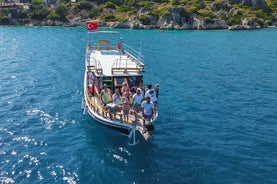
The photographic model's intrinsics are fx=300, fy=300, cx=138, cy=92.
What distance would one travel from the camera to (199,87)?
36000 mm

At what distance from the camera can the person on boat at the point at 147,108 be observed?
68.8 ft

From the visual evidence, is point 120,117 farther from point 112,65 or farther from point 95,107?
point 112,65

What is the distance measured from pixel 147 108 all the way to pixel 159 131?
13.6 feet

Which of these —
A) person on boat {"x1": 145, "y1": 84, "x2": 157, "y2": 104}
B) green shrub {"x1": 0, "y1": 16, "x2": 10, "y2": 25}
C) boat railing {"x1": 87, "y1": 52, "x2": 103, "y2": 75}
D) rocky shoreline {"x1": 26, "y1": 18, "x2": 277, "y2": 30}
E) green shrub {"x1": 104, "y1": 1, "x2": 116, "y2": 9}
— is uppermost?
green shrub {"x1": 104, "y1": 1, "x2": 116, "y2": 9}

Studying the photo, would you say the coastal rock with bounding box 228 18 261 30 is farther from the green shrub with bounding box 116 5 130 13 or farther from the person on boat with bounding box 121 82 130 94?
the person on boat with bounding box 121 82 130 94

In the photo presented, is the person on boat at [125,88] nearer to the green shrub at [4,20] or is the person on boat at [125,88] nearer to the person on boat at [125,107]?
the person on boat at [125,107]

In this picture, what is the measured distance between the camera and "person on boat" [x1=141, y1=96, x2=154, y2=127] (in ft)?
68.8

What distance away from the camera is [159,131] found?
24.5 m

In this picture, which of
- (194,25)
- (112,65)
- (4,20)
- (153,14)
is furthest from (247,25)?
(112,65)

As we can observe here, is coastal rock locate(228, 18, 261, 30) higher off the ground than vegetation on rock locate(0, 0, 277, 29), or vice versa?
vegetation on rock locate(0, 0, 277, 29)

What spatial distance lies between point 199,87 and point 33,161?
2216 centimetres

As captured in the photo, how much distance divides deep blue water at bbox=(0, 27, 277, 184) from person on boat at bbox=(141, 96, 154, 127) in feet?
7.47

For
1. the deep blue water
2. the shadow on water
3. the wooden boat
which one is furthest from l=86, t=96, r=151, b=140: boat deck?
the deep blue water

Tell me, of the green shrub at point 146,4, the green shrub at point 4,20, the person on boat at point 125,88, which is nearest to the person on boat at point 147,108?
the person on boat at point 125,88
